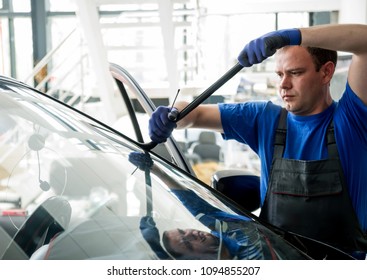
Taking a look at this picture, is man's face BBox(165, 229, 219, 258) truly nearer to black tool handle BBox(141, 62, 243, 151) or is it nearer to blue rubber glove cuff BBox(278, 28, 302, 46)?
black tool handle BBox(141, 62, 243, 151)

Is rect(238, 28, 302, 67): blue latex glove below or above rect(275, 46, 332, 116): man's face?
above

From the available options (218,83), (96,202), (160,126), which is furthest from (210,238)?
(160,126)

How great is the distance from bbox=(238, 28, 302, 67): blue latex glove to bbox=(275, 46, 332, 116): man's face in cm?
22

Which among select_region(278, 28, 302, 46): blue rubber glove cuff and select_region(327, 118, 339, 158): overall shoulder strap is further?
select_region(327, 118, 339, 158): overall shoulder strap

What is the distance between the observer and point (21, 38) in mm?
5488

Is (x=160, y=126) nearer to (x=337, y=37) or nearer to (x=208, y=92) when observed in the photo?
(x=208, y=92)

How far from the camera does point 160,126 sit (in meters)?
1.83

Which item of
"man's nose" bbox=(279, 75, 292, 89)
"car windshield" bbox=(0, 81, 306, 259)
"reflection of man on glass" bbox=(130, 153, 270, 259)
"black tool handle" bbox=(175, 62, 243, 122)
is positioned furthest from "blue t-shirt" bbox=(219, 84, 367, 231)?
"reflection of man on glass" bbox=(130, 153, 270, 259)

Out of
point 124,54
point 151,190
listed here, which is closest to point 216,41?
point 124,54

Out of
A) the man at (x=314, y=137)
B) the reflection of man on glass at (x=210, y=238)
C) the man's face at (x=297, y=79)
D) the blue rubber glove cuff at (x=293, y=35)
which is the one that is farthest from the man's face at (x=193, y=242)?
the man's face at (x=297, y=79)

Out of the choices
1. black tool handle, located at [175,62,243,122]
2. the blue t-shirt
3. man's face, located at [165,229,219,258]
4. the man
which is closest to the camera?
man's face, located at [165,229,219,258]

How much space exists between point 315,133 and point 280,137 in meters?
0.11

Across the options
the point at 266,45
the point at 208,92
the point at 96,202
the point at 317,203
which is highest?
the point at 266,45

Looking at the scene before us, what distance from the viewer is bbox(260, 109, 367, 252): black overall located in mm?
1791
